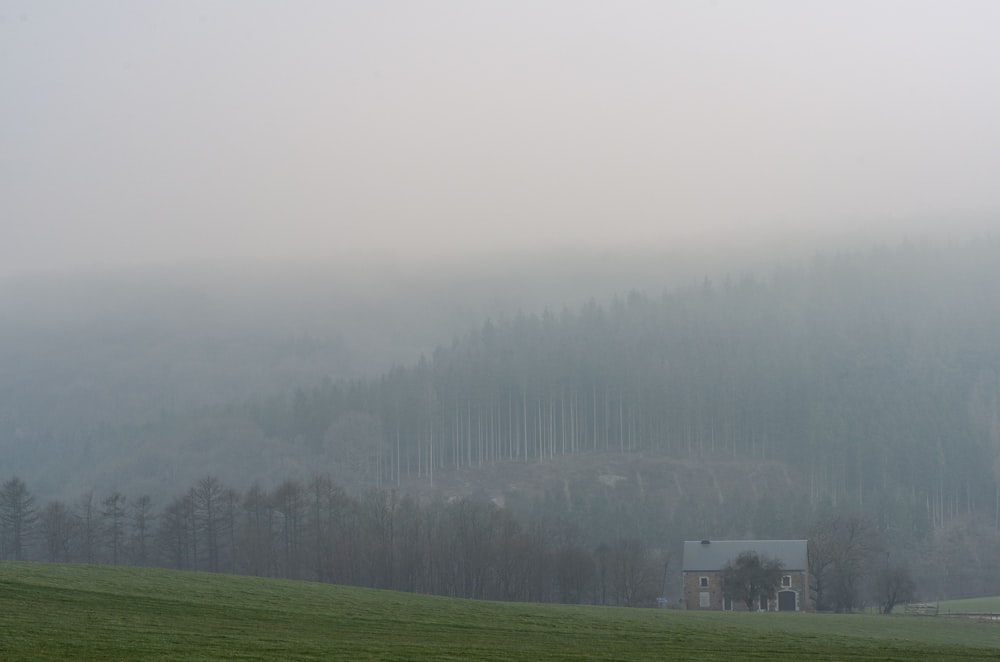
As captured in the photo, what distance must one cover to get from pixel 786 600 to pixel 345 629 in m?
71.8

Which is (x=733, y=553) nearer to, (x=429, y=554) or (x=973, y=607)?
(x=973, y=607)

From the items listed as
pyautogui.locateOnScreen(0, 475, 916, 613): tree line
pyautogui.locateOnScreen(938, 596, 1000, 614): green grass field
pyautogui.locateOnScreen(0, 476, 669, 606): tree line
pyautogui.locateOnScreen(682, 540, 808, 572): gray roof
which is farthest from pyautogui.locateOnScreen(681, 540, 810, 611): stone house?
pyautogui.locateOnScreen(938, 596, 1000, 614): green grass field

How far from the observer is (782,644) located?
52.6m

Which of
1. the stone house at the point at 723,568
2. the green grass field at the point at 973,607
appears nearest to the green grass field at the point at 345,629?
the green grass field at the point at 973,607

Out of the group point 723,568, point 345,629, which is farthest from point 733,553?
point 345,629

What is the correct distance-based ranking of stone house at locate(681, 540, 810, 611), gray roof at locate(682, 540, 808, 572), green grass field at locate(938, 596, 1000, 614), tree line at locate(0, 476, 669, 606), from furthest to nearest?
tree line at locate(0, 476, 669, 606) < gray roof at locate(682, 540, 808, 572) < stone house at locate(681, 540, 810, 611) < green grass field at locate(938, 596, 1000, 614)

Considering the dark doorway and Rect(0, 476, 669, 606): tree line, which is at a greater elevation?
Rect(0, 476, 669, 606): tree line

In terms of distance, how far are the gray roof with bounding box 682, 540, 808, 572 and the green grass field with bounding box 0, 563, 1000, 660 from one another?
41325 mm

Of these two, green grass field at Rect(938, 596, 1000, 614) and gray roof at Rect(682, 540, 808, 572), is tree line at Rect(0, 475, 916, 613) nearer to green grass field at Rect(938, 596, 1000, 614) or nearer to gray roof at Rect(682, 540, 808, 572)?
gray roof at Rect(682, 540, 808, 572)

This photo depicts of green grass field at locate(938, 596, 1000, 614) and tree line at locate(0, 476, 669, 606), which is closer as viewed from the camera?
green grass field at locate(938, 596, 1000, 614)

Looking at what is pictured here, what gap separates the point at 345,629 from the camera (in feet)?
165

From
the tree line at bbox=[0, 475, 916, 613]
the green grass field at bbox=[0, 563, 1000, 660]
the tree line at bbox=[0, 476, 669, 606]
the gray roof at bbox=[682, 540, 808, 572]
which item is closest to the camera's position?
the green grass field at bbox=[0, 563, 1000, 660]

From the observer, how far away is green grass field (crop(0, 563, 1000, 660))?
134 ft

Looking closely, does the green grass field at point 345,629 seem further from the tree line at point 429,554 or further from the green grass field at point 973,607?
the tree line at point 429,554
